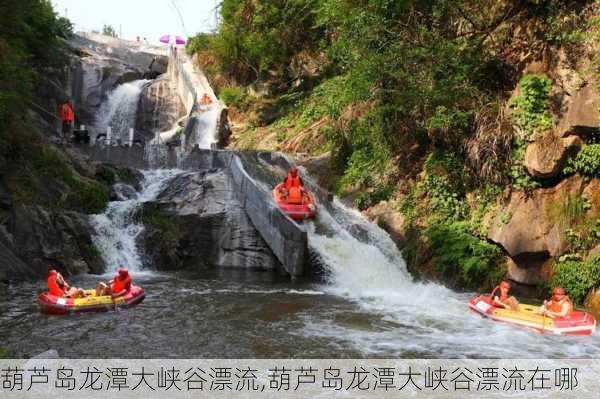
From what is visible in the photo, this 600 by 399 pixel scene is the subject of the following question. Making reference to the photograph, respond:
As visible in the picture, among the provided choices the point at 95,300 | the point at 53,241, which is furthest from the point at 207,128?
the point at 95,300

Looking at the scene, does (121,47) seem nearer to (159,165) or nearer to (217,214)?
(159,165)

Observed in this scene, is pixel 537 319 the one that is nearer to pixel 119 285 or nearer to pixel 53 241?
pixel 119 285

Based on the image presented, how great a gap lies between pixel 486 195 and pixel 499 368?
6.14m

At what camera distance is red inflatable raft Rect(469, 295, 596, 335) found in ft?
28.5

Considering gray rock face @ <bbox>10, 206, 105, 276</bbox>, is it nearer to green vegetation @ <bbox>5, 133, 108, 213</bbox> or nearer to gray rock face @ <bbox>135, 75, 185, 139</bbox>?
Result: green vegetation @ <bbox>5, 133, 108, 213</bbox>

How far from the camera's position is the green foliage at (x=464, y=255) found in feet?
38.8

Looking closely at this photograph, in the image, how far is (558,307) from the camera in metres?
8.91

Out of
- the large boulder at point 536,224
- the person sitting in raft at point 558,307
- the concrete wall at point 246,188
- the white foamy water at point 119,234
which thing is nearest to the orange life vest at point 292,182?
the concrete wall at point 246,188

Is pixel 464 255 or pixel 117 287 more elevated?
pixel 464 255

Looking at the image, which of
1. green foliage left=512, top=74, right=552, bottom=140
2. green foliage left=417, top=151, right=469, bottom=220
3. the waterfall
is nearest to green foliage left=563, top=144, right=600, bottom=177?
green foliage left=512, top=74, right=552, bottom=140

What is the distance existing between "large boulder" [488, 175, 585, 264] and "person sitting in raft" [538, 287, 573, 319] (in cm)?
202

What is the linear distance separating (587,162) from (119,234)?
35.2ft

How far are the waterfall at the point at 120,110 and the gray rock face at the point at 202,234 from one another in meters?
13.2

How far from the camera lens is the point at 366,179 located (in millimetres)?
16328
